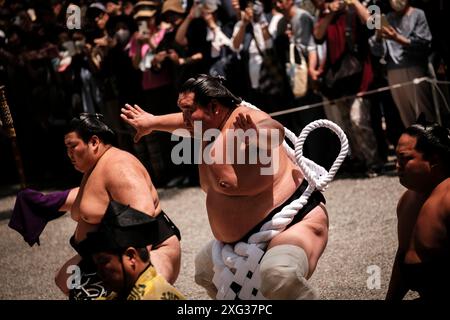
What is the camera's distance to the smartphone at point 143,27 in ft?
28.4

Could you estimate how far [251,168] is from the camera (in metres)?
4.06

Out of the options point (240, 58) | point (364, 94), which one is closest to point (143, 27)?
point (240, 58)

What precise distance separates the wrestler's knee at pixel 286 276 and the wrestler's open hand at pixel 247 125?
1.77ft

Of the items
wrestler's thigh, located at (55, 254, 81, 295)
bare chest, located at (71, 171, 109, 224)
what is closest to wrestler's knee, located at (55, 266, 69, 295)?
wrestler's thigh, located at (55, 254, 81, 295)

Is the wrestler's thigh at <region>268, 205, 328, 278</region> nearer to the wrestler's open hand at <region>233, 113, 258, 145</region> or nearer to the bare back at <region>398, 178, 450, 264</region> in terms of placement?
the bare back at <region>398, 178, 450, 264</region>

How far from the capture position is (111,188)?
4398 mm

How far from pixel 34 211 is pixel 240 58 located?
3.63 meters

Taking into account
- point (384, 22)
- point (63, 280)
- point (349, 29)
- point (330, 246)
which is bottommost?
point (330, 246)

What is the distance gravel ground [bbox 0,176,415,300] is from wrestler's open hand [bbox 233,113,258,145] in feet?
5.04

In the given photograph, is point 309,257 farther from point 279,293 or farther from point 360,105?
point 360,105

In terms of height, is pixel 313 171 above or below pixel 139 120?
below

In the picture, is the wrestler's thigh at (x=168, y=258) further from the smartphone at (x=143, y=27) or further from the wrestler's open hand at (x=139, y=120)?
the smartphone at (x=143, y=27)

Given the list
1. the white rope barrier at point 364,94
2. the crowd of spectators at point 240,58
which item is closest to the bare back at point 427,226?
the crowd of spectators at point 240,58

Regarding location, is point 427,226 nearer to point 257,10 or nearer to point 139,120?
point 139,120
